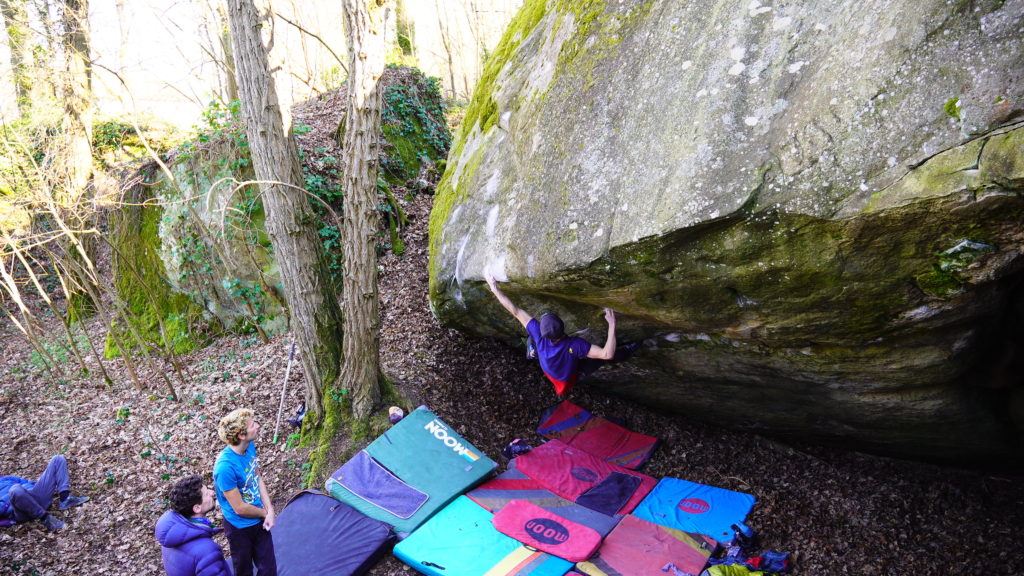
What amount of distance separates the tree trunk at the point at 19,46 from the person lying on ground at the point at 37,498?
6.49 m

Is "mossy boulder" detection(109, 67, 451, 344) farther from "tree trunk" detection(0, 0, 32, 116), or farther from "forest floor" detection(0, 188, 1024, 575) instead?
"tree trunk" detection(0, 0, 32, 116)

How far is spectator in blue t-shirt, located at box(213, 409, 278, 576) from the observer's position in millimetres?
3727

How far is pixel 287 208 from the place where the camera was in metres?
5.89

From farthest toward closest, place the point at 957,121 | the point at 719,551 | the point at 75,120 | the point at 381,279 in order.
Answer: the point at 75,120, the point at 381,279, the point at 719,551, the point at 957,121

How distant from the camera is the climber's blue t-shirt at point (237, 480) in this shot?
3.72 metres

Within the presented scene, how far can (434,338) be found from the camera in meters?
7.27

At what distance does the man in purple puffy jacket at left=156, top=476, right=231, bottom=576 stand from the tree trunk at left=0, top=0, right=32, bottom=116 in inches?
344

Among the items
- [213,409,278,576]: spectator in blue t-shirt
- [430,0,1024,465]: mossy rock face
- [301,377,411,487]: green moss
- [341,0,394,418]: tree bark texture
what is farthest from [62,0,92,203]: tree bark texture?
[430,0,1024,465]: mossy rock face

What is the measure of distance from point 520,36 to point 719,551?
5.31 metres

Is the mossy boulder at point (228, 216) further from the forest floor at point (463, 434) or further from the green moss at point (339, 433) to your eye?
the green moss at point (339, 433)

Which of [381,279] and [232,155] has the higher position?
[232,155]

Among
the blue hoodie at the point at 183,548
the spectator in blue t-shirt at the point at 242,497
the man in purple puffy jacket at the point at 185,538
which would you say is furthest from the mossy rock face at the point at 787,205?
the blue hoodie at the point at 183,548

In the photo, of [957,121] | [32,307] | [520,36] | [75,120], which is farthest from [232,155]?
[957,121]

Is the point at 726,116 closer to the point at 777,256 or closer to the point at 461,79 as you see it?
the point at 777,256
